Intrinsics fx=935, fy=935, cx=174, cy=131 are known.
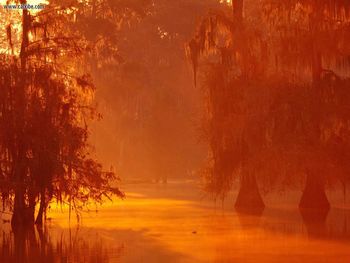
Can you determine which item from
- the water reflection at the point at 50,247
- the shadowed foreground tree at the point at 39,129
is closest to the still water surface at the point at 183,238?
the water reflection at the point at 50,247

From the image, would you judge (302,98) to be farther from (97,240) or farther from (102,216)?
(97,240)

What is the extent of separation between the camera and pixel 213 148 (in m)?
38.5

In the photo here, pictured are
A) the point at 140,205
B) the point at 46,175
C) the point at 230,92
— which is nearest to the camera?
the point at 46,175

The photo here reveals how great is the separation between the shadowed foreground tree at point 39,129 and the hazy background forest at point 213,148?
4 centimetres

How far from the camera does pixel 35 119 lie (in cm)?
2961

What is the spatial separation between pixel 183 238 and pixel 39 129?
6.14m

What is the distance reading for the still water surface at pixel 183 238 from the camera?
2195 cm

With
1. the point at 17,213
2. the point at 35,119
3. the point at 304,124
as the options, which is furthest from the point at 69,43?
the point at 304,124

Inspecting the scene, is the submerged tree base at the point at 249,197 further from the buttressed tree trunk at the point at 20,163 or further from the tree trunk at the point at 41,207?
the buttressed tree trunk at the point at 20,163

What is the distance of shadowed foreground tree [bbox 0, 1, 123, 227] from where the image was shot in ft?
96.2

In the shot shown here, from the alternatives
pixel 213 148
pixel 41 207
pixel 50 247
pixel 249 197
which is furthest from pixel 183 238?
pixel 249 197

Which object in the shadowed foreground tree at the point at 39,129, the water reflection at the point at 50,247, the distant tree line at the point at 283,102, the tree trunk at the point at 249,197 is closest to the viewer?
the water reflection at the point at 50,247

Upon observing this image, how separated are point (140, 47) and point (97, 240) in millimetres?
60243

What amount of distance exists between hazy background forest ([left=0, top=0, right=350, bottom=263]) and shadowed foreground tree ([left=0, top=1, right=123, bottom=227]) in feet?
0.14
